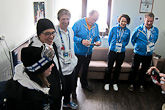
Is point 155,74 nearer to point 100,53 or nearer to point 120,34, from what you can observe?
point 120,34

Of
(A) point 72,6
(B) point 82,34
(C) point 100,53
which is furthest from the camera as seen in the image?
(A) point 72,6

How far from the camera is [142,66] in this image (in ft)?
9.72

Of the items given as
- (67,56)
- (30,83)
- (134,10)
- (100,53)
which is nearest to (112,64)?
(100,53)

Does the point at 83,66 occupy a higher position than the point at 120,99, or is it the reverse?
the point at 83,66

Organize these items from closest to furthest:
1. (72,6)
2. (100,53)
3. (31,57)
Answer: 1. (31,57)
2. (100,53)
3. (72,6)

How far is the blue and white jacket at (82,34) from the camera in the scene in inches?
96.0

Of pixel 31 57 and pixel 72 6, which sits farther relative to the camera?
pixel 72 6

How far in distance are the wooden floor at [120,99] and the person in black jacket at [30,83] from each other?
64.5 inches

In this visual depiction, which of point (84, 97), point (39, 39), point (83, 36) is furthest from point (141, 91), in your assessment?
point (39, 39)

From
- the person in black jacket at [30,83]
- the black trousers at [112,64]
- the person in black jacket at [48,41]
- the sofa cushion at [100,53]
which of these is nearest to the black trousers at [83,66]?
the black trousers at [112,64]

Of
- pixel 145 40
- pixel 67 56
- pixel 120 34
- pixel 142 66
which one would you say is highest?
pixel 120 34

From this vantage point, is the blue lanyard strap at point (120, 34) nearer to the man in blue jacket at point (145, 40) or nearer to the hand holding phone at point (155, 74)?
the man in blue jacket at point (145, 40)

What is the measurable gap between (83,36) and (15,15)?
111cm

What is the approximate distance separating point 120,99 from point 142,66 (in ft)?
2.74
